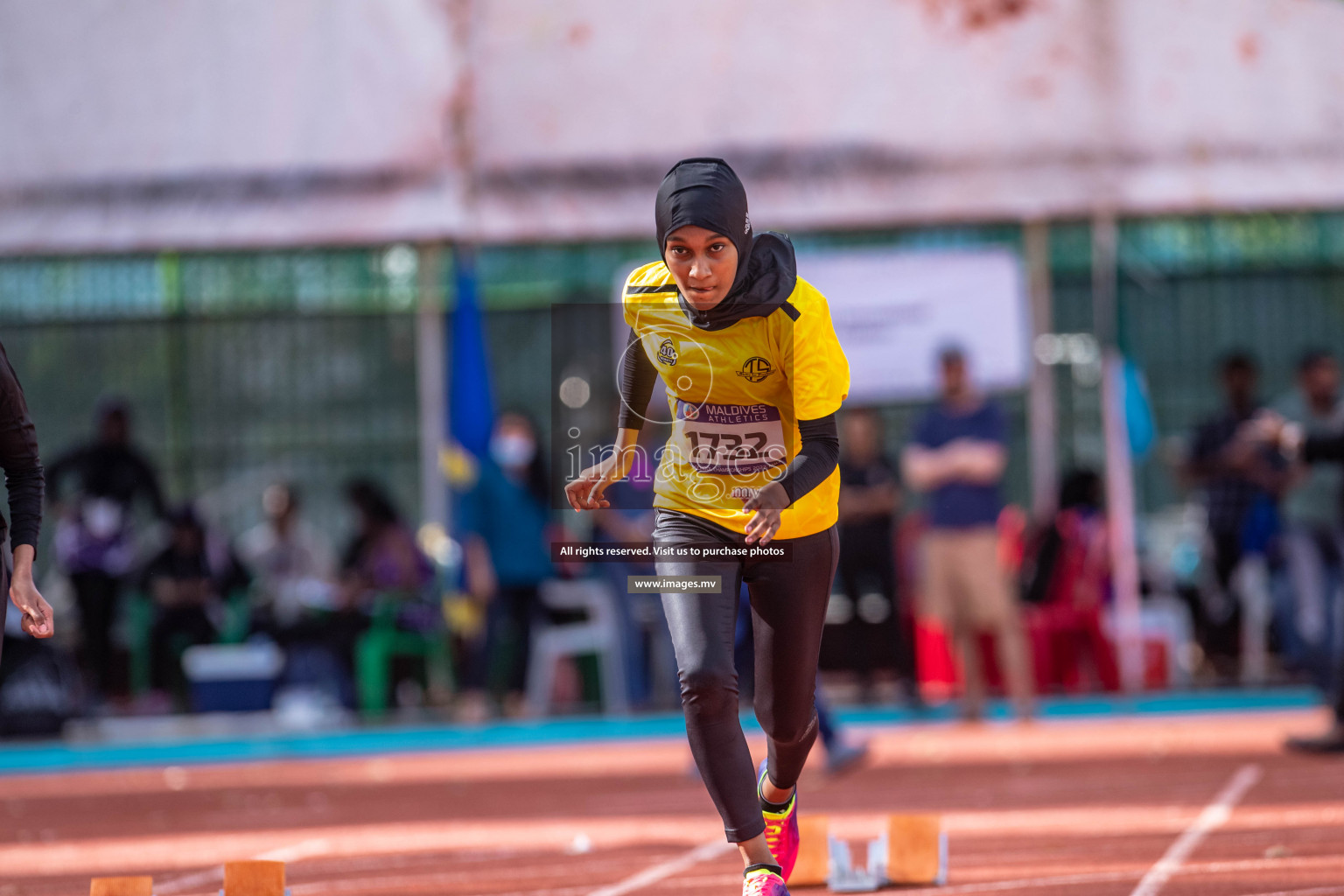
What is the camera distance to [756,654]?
5.05 m

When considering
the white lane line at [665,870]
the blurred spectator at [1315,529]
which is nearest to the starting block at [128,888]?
the white lane line at [665,870]

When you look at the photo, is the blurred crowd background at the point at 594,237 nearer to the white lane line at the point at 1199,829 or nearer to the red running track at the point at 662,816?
the red running track at the point at 662,816

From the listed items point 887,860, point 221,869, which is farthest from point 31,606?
point 887,860

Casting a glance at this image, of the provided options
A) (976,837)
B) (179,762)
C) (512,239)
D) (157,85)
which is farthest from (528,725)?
(976,837)

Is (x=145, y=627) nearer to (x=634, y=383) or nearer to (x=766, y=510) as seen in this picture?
(x=634, y=383)

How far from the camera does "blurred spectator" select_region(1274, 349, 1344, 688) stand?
31.4ft

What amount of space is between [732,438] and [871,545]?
8.47 meters

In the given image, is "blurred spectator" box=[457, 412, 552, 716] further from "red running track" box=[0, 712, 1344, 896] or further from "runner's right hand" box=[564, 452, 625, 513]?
"runner's right hand" box=[564, 452, 625, 513]

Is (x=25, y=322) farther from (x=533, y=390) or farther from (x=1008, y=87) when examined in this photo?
(x=1008, y=87)

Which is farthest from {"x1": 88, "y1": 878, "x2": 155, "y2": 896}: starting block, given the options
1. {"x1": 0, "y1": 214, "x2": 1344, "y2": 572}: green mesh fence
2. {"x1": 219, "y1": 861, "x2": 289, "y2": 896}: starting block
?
{"x1": 0, "y1": 214, "x2": 1344, "y2": 572}: green mesh fence

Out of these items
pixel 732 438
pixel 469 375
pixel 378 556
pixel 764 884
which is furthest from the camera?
pixel 378 556

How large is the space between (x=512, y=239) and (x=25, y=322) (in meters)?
5.30

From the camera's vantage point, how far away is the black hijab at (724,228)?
4.59m

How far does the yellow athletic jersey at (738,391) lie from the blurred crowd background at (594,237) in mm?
6005
